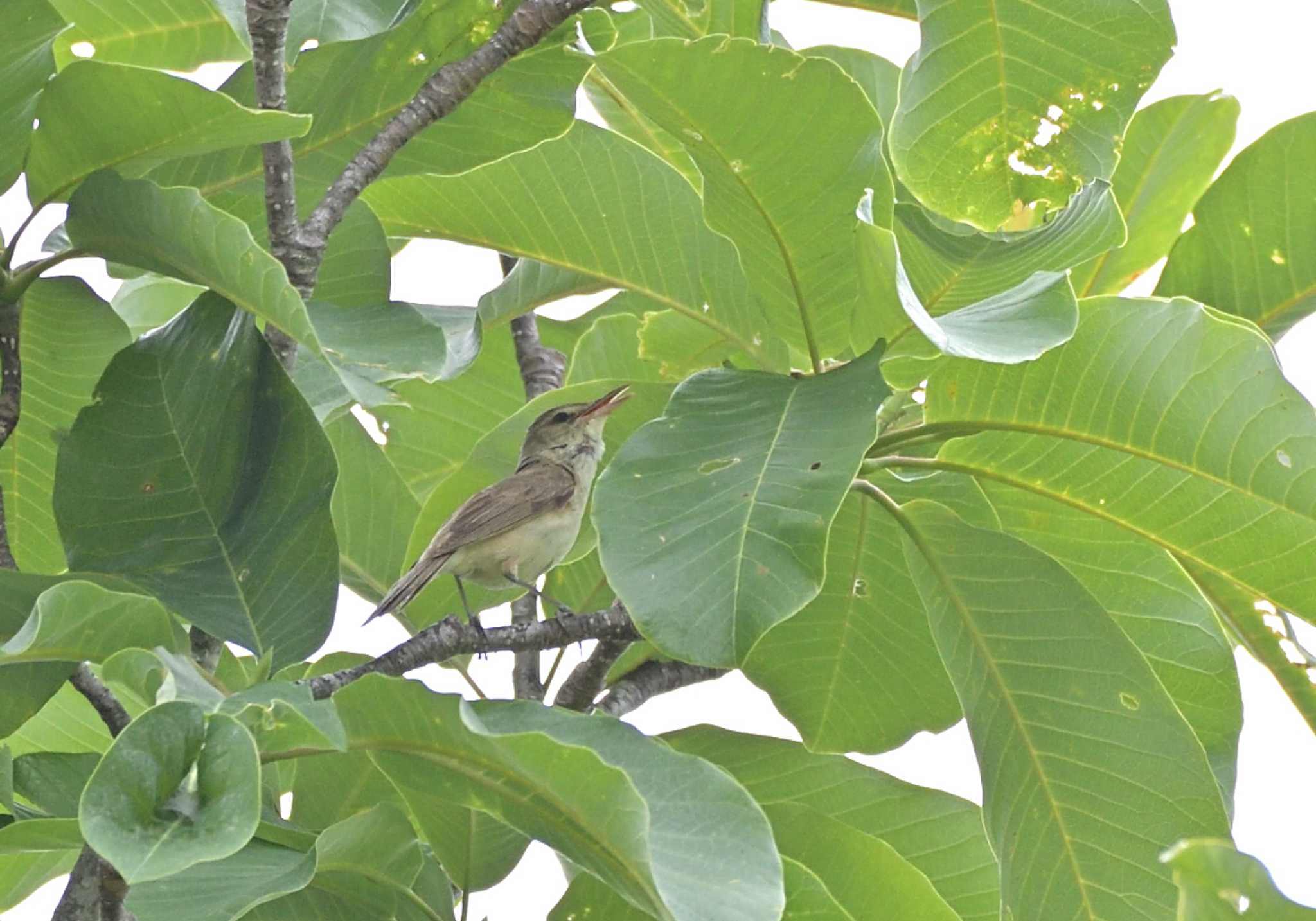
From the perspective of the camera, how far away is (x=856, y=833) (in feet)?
8.23

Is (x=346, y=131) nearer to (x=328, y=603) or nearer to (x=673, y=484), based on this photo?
(x=328, y=603)

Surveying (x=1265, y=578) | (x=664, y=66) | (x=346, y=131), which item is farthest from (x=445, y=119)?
(x=1265, y=578)

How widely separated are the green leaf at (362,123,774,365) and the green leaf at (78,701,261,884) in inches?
47.6

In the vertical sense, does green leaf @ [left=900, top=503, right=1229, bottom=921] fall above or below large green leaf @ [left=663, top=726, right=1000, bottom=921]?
above

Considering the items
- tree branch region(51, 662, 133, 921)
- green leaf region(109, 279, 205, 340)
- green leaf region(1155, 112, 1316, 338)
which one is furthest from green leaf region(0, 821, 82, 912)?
green leaf region(1155, 112, 1316, 338)

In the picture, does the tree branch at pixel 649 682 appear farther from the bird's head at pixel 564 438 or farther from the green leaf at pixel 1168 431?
the bird's head at pixel 564 438

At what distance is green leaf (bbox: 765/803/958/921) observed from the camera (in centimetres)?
244

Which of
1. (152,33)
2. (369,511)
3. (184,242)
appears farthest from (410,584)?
(152,33)

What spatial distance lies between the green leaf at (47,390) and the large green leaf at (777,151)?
0.95 metres

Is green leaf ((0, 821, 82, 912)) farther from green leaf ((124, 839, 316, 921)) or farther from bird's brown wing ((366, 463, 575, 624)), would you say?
bird's brown wing ((366, 463, 575, 624))

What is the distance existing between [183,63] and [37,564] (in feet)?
3.98

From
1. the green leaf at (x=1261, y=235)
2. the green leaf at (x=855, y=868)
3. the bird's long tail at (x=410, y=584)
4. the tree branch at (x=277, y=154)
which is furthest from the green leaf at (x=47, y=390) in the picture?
the green leaf at (x=1261, y=235)

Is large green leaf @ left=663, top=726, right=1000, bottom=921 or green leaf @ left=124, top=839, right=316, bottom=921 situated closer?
green leaf @ left=124, top=839, right=316, bottom=921

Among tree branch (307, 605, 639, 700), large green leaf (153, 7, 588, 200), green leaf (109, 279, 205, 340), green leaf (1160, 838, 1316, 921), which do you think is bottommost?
tree branch (307, 605, 639, 700)
